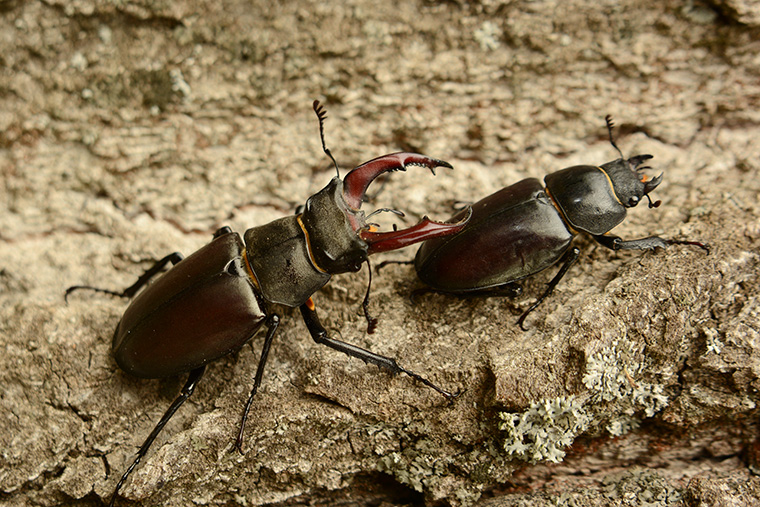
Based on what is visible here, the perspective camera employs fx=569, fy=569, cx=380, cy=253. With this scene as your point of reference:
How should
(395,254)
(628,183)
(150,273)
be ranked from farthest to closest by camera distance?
1. (395,254)
2. (150,273)
3. (628,183)

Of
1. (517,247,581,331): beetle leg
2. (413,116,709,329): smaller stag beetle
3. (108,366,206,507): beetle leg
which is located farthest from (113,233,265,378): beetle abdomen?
(517,247,581,331): beetle leg

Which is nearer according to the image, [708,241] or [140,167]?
[708,241]

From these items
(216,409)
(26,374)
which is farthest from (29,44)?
(216,409)

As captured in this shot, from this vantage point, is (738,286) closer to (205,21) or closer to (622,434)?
(622,434)

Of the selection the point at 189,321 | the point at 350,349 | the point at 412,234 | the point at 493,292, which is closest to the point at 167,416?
the point at 189,321

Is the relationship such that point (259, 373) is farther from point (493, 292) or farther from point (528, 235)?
point (528, 235)

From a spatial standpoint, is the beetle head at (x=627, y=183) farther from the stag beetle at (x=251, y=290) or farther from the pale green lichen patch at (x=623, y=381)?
the stag beetle at (x=251, y=290)
